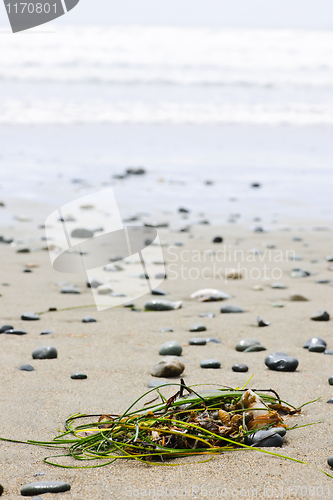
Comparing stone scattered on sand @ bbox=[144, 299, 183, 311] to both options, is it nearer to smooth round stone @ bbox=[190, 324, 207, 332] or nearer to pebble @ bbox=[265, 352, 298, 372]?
smooth round stone @ bbox=[190, 324, 207, 332]

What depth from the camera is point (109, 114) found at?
516 inches

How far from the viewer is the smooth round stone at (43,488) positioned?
1.54 m

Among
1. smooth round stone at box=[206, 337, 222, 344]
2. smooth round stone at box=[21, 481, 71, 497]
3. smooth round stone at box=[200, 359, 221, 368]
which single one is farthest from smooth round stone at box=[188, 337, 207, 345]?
smooth round stone at box=[21, 481, 71, 497]

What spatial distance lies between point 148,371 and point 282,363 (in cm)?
64

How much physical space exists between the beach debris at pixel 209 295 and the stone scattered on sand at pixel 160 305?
0.84 ft

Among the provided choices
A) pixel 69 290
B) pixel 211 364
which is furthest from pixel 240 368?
pixel 69 290

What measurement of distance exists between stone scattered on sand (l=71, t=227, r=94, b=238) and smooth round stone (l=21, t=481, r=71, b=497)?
159 inches

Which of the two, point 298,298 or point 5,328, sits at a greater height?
point 5,328

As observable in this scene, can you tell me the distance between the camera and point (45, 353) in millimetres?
2656

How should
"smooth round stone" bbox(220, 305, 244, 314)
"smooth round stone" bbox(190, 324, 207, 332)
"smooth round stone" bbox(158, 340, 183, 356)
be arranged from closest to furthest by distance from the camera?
"smooth round stone" bbox(158, 340, 183, 356) < "smooth round stone" bbox(190, 324, 207, 332) < "smooth round stone" bbox(220, 305, 244, 314)

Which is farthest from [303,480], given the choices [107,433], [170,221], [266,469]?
[170,221]

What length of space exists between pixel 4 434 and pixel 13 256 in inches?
127

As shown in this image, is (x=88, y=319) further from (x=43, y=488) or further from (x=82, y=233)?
(x=82, y=233)

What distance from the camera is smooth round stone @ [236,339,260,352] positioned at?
289 cm
